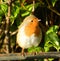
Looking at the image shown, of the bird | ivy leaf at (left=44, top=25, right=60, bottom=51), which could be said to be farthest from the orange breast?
ivy leaf at (left=44, top=25, right=60, bottom=51)

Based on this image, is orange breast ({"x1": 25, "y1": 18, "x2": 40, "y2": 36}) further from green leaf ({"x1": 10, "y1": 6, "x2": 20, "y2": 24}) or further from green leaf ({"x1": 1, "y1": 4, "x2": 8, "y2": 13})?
green leaf ({"x1": 1, "y1": 4, "x2": 8, "y2": 13})

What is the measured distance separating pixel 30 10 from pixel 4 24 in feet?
1.61

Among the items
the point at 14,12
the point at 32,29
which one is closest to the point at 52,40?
the point at 32,29

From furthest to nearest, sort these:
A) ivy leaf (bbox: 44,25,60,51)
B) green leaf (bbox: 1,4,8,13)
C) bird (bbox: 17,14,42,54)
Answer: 1. green leaf (bbox: 1,4,8,13)
2. ivy leaf (bbox: 44,25,60,51)
3. bird (bbox: 17,14,42,54)

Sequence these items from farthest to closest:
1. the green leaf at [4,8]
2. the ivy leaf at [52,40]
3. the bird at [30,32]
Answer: the green leaf at [4,8] → the ivy leaf at [52,40] → the bird at [30,32]

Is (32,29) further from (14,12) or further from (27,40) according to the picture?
(14,12)

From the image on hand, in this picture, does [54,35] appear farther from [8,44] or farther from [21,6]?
[8,44]

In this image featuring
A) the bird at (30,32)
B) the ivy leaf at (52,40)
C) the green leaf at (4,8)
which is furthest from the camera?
the green leaf at (4,8)

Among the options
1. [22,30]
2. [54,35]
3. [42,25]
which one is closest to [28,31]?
[22,30]

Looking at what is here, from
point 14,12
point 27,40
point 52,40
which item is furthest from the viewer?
point 14,12

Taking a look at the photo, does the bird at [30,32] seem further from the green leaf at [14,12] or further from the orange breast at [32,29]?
the green leaf at [14,12]

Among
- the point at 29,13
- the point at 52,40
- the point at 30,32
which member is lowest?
the point at 52,40

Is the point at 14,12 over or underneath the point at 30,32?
over

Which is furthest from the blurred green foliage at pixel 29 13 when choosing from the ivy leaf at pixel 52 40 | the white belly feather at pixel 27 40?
the white belly feather at pixel 27 40
